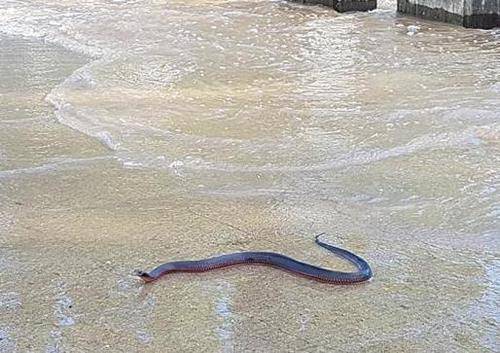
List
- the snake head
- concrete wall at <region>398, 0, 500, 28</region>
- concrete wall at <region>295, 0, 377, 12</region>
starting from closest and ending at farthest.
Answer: the snake head
concrete wall at <region>398, 0, 500, 28</region>
concrete wall at <region>295, 0, 377, 12</region>

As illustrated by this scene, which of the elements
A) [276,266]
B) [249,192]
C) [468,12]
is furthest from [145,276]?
[468,12]

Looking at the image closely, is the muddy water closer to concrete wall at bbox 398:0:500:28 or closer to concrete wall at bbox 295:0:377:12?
concrete wall at bbox 398:0:500:28

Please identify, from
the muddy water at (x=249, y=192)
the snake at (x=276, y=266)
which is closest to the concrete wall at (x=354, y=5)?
the muddy water at (x=249, y=192)

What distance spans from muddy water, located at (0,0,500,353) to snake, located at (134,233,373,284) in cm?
4

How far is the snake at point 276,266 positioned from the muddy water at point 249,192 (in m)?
0.04

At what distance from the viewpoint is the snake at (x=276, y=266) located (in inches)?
123

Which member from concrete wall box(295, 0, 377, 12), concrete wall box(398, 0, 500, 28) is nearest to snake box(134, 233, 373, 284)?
concrete wall box(398, 0, 500, 28)

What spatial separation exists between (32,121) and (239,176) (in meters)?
1.81

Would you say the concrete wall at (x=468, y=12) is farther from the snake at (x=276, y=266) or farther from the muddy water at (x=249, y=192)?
the snake at (x=276, y=266)

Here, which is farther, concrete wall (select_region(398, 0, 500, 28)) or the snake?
concrete wall (select_region(398, 0, 500, 28))

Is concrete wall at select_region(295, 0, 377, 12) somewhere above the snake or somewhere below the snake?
below

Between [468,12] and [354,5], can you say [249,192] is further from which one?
[354,5]

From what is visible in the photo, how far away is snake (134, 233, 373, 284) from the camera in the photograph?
10.2ft

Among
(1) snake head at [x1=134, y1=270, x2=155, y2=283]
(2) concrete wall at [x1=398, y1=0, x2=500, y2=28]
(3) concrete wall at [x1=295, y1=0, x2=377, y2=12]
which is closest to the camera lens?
(1) snake head at [x1=134, y1=270, x2=155, y2=283]
